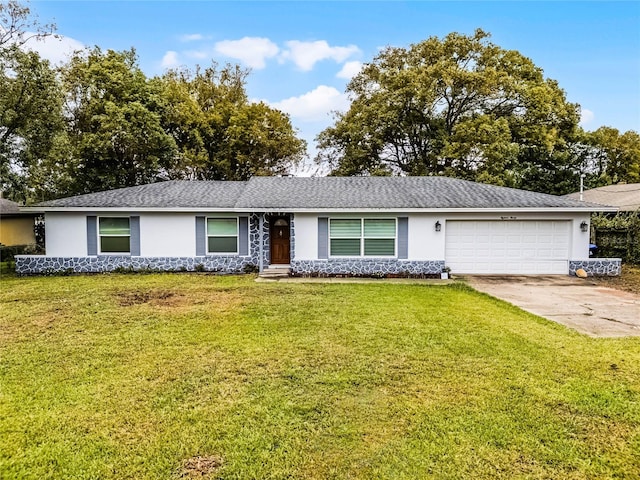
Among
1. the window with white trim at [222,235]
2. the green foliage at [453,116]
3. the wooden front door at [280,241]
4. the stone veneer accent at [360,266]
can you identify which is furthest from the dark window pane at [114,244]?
the green foliage at [453,116]

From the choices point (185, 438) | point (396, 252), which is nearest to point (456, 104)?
point (396, 252)

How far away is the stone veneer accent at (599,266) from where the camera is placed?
42.4ft

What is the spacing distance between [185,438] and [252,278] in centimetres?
920

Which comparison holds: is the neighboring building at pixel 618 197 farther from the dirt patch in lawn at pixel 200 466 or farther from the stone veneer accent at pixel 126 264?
the dirt patch in lawn at pixel 200 466

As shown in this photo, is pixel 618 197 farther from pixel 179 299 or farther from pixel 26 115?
pixel 26 115

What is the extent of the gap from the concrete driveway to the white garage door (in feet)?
2.28

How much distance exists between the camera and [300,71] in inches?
818

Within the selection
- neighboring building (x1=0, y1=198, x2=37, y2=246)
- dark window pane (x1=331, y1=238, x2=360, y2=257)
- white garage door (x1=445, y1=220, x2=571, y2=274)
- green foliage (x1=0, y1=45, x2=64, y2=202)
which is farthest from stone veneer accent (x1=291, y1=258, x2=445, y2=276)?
neighboring building (x1=0, y1=198, x2=37, y2=246)

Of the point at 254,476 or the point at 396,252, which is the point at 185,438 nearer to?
the point at 254,476

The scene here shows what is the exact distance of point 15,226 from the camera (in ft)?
62.0

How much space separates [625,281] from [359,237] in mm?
7804

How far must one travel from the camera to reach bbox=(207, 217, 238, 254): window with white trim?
1398 centimetres

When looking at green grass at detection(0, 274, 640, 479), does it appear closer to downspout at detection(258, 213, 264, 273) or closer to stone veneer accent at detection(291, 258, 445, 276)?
stone veneer accent at detection(291, 258, 445, 276)

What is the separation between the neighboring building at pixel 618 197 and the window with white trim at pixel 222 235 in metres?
16.2
